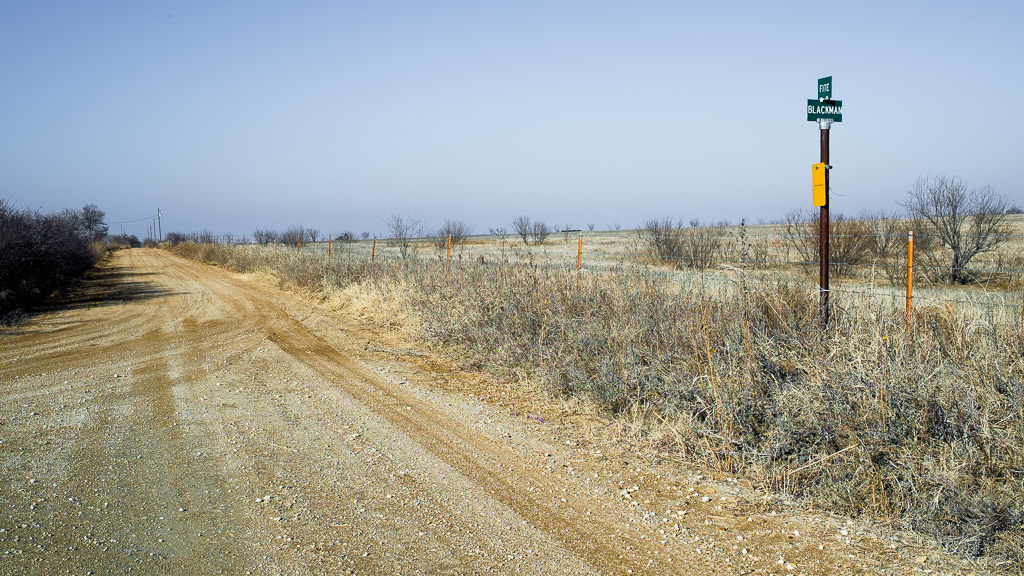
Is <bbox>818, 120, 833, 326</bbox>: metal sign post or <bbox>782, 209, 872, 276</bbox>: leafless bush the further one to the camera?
<bbox>782, 209, 872, 276</bbox>: leafless bush

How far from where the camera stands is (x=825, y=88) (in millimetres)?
7066

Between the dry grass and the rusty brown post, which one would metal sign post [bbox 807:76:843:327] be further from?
the dry grass

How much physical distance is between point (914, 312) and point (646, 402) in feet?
9.42

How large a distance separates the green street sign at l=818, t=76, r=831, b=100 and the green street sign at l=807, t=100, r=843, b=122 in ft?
0.29

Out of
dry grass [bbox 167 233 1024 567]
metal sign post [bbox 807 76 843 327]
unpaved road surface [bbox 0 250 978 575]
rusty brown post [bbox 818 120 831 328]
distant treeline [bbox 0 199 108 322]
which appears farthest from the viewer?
distant treeline [bbox 0 199 108 322]

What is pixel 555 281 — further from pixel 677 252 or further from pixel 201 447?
pixel 677 252

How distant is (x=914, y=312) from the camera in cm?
628

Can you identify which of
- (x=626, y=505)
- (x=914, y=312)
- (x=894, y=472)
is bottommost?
(x=626, y=505)

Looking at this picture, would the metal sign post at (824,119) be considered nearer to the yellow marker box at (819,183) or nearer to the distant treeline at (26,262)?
the yellow marker box at (819,183)

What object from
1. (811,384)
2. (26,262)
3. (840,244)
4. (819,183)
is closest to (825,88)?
(819,183)

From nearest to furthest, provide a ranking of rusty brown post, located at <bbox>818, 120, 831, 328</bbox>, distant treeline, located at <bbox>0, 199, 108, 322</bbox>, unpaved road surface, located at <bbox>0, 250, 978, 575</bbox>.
A: unpaved road surface, located at <bbox>0, 250, 978, 575</bbox>, rusty brown post, located at <bbox>818, 120, 831, 328</bbox>, distant treeline, located at <bbox>0, 199, 108, 322</bbox>

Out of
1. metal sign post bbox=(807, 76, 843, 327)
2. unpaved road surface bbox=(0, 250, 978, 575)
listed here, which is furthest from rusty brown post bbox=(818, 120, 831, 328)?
unpaved road surface bbox=(0, 250, 978, 575)

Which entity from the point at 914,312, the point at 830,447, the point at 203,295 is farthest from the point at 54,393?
the point at 203,295

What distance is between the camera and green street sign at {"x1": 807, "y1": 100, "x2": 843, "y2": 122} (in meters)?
7.00
